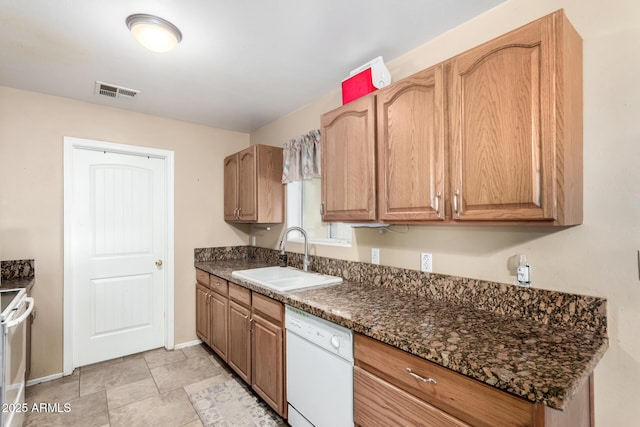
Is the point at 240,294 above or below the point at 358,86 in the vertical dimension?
below

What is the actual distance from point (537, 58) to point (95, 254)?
351 centimetres

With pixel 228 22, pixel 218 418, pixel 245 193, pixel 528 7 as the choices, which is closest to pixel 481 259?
pixel 528 7

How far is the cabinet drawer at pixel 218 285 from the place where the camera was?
2.68m

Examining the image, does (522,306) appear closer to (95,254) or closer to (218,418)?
(218,418)

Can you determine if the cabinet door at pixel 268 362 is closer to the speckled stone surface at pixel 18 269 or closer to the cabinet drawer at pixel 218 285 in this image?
the cabinet drawer at pixel 218 285

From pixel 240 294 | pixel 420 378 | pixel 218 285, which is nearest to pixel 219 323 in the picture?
pixel 218 285

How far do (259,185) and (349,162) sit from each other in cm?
132

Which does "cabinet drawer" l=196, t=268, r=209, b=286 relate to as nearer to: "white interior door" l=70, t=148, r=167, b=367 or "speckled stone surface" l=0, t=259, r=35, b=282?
"white interior door" l=70, t=148, r=167, b=367

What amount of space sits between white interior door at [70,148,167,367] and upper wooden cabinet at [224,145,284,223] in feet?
2.61

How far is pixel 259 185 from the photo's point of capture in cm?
298

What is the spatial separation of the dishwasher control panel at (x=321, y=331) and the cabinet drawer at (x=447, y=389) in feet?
0.33

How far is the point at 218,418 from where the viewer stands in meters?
2.09

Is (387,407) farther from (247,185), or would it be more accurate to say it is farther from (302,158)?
(247,185)

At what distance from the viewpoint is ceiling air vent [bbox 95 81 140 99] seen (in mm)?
2428
